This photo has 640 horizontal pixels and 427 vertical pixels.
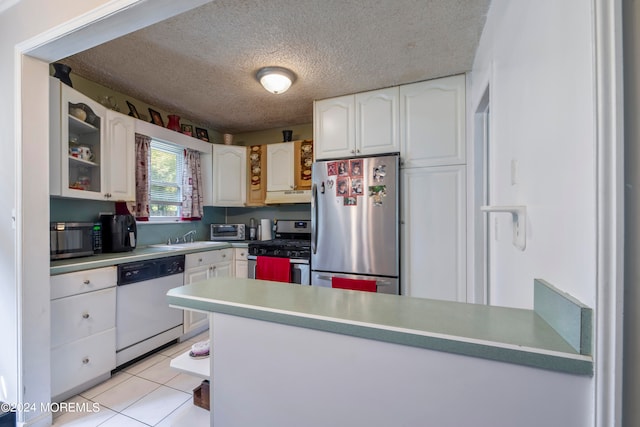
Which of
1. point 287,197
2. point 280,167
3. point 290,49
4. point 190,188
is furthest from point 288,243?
point 290,49

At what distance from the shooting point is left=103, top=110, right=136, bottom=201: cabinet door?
95.2 inches

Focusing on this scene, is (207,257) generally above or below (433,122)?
below

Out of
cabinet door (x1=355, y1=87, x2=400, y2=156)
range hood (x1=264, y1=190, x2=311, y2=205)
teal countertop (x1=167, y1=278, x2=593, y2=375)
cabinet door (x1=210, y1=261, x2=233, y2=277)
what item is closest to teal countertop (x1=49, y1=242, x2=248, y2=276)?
cabinet door (x1=210, y1=261, x2=233, y2=277)

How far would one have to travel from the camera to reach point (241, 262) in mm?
3379

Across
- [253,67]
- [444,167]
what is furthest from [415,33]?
[253,67]

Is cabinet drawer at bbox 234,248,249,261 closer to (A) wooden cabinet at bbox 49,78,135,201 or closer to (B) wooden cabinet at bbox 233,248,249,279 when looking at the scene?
(B) wooden cabinet at bbox 233,248,249,279

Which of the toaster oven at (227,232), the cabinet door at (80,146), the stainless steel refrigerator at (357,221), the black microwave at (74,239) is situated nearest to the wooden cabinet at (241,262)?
the toaster oven at (227,232)

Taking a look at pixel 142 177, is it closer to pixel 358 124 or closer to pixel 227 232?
pixel 227 232

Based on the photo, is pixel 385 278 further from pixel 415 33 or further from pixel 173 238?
pixel 173 238

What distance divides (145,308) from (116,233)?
2.32 feet

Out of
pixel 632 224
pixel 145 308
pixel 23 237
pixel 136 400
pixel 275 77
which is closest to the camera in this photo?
pixel 632 224

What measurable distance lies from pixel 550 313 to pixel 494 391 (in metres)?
0.23

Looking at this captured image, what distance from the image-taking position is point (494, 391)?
594 millimetres

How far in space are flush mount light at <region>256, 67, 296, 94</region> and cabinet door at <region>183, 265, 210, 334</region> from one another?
190 cm
